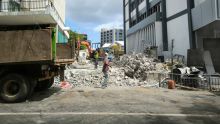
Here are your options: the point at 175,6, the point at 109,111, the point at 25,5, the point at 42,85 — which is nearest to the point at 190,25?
the point at 175,6

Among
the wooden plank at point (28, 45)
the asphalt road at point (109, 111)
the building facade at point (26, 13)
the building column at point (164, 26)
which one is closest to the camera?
the asphalt road at point (109, 111)

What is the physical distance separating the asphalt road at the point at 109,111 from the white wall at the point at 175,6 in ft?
62.1

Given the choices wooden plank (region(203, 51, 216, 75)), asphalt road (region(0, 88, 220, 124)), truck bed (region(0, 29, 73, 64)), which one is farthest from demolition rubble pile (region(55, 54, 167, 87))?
truck bed (region(0, 29, 73, 64))

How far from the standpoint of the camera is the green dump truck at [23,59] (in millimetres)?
10500

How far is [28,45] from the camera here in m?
10.5

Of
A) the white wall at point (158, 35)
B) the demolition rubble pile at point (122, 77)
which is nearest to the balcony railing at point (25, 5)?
the demolition rubble pile at point (122, 77)

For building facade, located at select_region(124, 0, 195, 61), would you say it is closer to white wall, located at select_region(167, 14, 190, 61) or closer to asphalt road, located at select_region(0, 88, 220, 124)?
white wall, located at select_region(167, 14, 190, 61)

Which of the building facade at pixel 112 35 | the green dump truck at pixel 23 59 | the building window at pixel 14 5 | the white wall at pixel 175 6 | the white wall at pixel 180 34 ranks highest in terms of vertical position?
the building facade at pixel 112 35

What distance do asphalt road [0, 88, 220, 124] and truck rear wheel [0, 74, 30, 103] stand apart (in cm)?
34

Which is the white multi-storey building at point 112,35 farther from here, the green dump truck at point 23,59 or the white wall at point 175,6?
the green dump truck at point 23,59

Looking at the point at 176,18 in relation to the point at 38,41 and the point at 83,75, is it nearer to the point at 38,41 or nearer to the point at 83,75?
the point at 83,75

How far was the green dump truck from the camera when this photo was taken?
34.4ft

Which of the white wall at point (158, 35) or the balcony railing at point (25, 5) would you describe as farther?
the white wall at point (158, 35)

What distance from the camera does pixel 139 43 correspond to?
1802 inches
